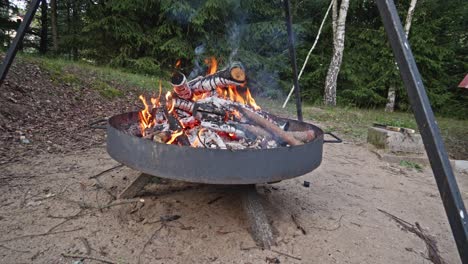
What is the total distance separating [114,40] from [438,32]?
10668 millimetres

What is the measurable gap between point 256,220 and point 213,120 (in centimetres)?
83

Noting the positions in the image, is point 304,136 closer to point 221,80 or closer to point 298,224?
point 298,224

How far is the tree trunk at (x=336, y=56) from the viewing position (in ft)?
31.7

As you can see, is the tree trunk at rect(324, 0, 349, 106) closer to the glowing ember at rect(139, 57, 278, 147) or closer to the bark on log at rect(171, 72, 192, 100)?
the glowing ember at rect(139, 57, 278, 147)

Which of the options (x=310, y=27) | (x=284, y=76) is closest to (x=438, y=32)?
(x=310, y=27)

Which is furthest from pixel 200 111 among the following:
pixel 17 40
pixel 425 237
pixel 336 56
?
pixel 336 56

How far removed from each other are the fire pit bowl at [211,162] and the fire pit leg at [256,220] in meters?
0.45

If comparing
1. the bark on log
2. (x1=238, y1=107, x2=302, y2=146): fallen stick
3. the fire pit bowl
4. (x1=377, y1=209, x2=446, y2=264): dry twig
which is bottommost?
(x1=377, y1=209, x2=446, y2=264): dry twig

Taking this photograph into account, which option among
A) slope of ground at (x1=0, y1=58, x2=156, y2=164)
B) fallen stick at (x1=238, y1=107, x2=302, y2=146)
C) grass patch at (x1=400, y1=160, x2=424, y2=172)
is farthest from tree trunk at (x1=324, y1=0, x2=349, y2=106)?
fallen stick at (x1=238, y1=107, x2=302, y2=146)

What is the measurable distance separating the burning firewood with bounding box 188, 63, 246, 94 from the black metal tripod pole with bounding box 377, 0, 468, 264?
1.38 m

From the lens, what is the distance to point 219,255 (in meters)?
2.02

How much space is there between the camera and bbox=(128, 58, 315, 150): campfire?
232 centimetres

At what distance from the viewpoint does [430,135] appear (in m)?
1.33

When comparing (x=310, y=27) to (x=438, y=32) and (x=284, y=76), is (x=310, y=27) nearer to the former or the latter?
(x=284, y=76)
